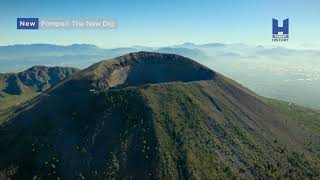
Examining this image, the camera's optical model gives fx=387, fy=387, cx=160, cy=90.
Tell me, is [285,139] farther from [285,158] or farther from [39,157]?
[39,157]

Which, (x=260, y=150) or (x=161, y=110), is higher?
(x=161, y=110)

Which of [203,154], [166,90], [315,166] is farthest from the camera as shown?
[166,90]

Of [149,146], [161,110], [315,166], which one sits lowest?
[315,166]

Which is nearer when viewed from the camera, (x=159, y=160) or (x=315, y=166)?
(x=159, y=160)

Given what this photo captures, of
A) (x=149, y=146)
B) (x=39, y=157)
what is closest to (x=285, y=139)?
(x=149, y=146)

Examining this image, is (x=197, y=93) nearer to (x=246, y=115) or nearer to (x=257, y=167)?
(x=246, y=115)

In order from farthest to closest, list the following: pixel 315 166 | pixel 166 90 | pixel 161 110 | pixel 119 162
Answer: pixel 166 90
pixel 161 110
pixel 315 166
pixel 119 162

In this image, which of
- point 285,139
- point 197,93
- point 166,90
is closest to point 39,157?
point 166,90
